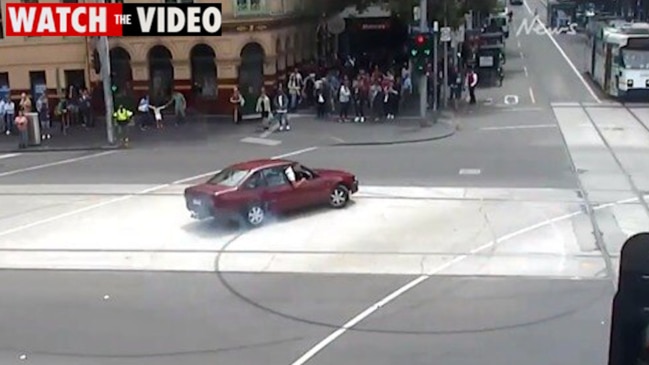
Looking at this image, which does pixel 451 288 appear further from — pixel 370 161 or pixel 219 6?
pixel 219 6

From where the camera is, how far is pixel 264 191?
1703 centimetres

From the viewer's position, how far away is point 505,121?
99.9 ft

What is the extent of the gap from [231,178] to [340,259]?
3.45 m

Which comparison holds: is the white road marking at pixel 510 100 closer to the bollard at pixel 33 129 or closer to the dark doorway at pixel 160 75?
the dark doorway at pixel 160 75

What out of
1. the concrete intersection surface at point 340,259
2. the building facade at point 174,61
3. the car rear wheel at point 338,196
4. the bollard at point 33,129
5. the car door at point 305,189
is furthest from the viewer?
the building facade at point 174,61

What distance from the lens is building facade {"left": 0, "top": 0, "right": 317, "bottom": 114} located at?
107 ft

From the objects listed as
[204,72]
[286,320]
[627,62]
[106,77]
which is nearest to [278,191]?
[286,320]

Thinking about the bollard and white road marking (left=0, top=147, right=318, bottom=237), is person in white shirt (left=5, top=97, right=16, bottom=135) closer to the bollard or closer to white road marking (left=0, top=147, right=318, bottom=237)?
the bollard

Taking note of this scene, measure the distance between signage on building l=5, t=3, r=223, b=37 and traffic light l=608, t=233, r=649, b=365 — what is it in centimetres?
2997

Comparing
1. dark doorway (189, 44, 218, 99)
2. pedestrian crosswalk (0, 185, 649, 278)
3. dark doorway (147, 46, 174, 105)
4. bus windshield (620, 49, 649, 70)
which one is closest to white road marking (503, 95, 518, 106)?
bus windshield (620, 49, 649, 70)

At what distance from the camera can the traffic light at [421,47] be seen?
28375mm

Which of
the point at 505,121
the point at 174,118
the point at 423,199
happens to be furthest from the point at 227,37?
the point at 423,199

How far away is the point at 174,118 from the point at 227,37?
360 centimetres

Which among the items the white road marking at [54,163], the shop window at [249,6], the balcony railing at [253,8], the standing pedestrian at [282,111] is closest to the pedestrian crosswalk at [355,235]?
the white road marking at [54,163]
